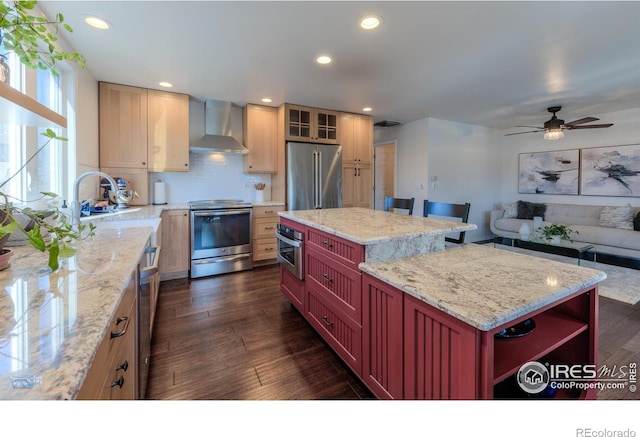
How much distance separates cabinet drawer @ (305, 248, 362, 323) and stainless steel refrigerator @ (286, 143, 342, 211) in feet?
6.73

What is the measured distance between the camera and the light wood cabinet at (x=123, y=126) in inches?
128

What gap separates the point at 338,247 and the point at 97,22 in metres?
2.43

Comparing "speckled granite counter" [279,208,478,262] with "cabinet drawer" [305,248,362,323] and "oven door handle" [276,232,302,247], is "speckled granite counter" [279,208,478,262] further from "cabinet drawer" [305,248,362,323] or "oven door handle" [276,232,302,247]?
"oven door handle" [276,232,302,247]

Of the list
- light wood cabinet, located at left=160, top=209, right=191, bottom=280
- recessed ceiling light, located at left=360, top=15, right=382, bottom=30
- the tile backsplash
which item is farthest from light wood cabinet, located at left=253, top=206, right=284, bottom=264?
recessed ceiling light, located at left=360, top=15, right=382, bottom=30

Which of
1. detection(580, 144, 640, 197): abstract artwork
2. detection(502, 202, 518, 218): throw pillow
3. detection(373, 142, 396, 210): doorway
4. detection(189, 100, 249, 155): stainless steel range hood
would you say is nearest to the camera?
detection(189, 100, 249, 155): stainless steel range hood

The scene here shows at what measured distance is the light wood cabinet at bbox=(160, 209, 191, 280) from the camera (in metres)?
3.37

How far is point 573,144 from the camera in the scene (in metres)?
5.04

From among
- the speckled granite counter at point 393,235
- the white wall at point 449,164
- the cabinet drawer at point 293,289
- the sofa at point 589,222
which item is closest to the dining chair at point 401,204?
the speckled granite counter at point 393,235

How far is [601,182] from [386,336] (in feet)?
18.7

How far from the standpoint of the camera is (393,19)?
203 cm

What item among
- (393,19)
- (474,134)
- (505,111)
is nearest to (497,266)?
(393,19)

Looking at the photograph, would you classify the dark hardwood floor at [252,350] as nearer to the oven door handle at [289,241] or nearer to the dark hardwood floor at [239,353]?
the dark hardwood floor at [239,353]

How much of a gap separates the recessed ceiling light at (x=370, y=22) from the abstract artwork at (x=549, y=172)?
199 inches

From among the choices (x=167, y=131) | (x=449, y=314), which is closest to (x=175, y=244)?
(x=167, y=131)
